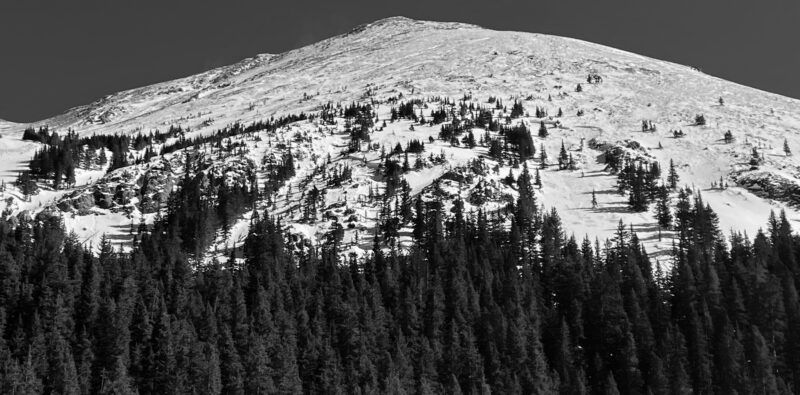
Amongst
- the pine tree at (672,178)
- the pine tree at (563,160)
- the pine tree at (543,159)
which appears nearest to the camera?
the pine tree at (672,178)

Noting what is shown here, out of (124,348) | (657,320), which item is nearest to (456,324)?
(657,320)

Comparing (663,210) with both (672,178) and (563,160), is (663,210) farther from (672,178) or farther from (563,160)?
(563,160)

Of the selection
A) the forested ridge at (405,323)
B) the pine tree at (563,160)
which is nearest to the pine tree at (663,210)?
the forested ridge at (405,323)

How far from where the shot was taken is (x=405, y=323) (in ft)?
350

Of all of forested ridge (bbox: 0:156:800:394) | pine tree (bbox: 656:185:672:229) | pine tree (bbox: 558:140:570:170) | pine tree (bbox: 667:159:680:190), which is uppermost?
pine tree (bbox: 558:140:570:170)

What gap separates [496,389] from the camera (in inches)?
3649

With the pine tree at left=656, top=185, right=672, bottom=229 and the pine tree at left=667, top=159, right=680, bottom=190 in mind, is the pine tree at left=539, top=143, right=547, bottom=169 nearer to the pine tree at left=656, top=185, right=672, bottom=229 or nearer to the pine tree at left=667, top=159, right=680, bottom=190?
the pine tree at left=667, top=159, right=680, bottom=190

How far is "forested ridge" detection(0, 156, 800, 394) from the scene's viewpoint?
8950cm

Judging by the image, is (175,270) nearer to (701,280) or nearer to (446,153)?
(701,280)

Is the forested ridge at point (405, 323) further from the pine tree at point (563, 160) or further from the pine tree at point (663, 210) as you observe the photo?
the pine tree at point (563, 160)

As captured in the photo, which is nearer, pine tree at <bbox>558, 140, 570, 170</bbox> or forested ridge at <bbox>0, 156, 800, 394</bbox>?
forested ridge at <bbox>0, 156, 800, 394</bbox>

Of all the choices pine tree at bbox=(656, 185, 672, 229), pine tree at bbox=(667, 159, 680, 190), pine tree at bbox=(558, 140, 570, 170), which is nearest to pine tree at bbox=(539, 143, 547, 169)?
pine tree at bbox=(558, 140, 570, 170)

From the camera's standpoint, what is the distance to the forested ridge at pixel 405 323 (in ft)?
294

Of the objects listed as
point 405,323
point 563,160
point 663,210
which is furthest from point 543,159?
point 405,323
